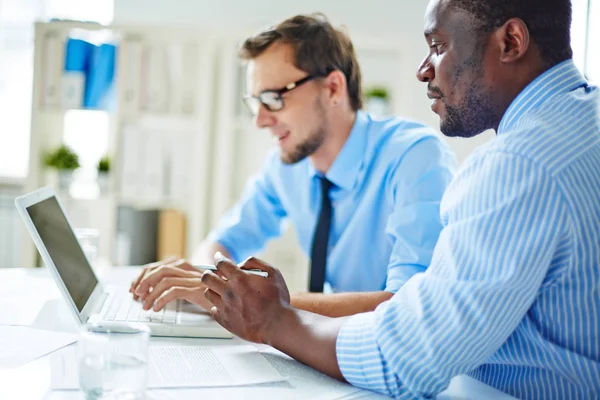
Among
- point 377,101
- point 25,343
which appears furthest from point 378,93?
point 25,343

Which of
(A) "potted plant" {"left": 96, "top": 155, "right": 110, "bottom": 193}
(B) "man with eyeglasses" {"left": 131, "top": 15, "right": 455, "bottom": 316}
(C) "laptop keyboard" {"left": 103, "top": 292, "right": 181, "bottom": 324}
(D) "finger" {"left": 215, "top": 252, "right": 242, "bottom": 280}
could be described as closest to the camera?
(D) "finger" {"left": 215, "top": 252, "right": 242, "bottom": 280}

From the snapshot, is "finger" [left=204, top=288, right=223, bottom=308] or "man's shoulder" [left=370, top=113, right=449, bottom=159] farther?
"man's shoulder" [left=370, top=113, right=449, bottom=159]

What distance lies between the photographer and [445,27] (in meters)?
1.12

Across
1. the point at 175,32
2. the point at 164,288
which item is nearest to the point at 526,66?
the point at 164,288

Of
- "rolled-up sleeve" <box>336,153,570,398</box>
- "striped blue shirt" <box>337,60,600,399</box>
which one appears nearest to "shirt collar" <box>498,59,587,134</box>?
"striped blue shirt" <box>337,60,600,399</box>

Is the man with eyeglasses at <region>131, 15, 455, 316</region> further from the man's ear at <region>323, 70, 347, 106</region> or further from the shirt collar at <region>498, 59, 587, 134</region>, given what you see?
the shirt collar at <region>498, 59, 587, 134</region>

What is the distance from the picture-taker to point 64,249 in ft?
4.57

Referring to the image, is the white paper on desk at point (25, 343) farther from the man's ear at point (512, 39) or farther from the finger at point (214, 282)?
the man's ear at point (512, 39)

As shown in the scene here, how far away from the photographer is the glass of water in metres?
0.82

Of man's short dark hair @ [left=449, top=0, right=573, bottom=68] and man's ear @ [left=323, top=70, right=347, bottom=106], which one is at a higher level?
man's short dark hair @ [left=449, top=0, right=573, bottom=68]

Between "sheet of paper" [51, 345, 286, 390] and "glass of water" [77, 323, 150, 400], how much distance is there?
0.07m

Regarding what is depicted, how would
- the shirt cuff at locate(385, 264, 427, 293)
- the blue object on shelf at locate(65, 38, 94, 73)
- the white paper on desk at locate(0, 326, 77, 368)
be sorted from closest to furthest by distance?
1. the white paper on desk at locate(0, 326, 77, 368)
2. the shirt cuff at locate(385, 264, 427, 293)
3. the blue object on shelf at locate(65, 38, 94, 73)

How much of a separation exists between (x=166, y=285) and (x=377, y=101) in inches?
76.3

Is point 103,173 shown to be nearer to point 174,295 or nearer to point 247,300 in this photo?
point 174,295
